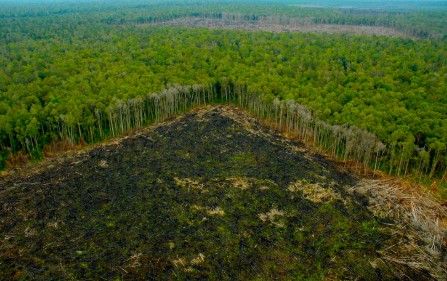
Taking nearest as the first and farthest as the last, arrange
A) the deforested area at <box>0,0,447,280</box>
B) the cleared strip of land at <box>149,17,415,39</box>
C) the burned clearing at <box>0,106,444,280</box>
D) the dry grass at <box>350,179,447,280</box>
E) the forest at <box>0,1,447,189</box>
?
the burned clearing at <box>0,106,444,280</box>
the deforested area at <box>0,0,447,280</box>
the dry grass at <box>350,179,447,280</box>
the forest at <box>0,1,447,189</box>
the cleared strip of land at <box>149,17,415,39</box>

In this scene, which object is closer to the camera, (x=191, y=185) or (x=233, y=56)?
(x=191, y=185)

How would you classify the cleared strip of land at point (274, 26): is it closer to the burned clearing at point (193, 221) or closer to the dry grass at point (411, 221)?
the burned clearing at point (193, 221)

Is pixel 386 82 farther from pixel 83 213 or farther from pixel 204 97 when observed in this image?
pixel 83 213

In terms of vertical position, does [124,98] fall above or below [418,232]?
above

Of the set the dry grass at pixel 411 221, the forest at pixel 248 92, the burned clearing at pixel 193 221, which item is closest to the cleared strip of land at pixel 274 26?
the forest at pixel 248 92

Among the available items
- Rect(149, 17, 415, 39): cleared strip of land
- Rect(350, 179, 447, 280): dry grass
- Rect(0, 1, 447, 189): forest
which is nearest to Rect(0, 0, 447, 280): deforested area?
Answer: Rect(350, 179, 447, 280): dry grass

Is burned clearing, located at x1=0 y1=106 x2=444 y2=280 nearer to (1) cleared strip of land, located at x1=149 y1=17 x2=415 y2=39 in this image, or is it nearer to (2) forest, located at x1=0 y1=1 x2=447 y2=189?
(2) forest, located at x1=0 y1=1 x2=447 y2=189

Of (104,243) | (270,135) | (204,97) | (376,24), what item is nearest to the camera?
(104,243)

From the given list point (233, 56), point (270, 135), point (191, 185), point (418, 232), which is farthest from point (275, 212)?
point (233, 56)

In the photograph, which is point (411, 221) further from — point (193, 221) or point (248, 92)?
point (248, 92)
